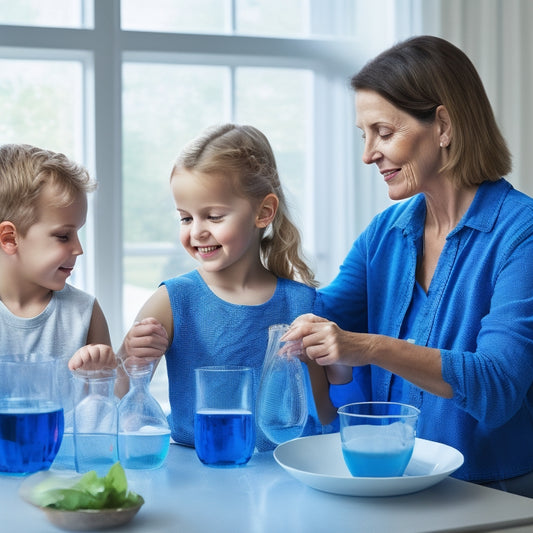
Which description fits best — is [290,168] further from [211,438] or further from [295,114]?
[211,438]

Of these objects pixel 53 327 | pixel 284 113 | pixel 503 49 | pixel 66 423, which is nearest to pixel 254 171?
pixel 53 327

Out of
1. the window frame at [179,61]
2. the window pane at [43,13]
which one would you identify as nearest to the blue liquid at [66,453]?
the window frame at [179,61]

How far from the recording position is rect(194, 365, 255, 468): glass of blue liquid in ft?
4.37

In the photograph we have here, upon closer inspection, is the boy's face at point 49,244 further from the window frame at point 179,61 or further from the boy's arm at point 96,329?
the window frame at point 179,61

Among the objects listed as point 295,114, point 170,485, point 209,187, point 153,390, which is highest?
point 295,114

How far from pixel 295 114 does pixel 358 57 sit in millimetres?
396

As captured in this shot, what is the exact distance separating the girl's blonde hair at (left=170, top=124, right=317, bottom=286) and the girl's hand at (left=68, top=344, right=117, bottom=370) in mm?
442

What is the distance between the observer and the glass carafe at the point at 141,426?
1319 millimetres

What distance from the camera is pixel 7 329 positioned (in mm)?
1749

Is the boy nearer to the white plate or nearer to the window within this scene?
the white plate

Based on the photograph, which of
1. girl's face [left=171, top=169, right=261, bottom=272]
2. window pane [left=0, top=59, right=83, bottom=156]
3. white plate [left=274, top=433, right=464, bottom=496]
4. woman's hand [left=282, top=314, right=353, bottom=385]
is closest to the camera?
white plate [left=274, top=433, right=464, bottom=496]

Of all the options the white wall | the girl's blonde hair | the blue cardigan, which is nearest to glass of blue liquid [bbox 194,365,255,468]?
the blue cardigan

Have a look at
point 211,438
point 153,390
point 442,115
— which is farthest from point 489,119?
point 153,390

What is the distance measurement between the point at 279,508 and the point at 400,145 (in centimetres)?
→ 90
